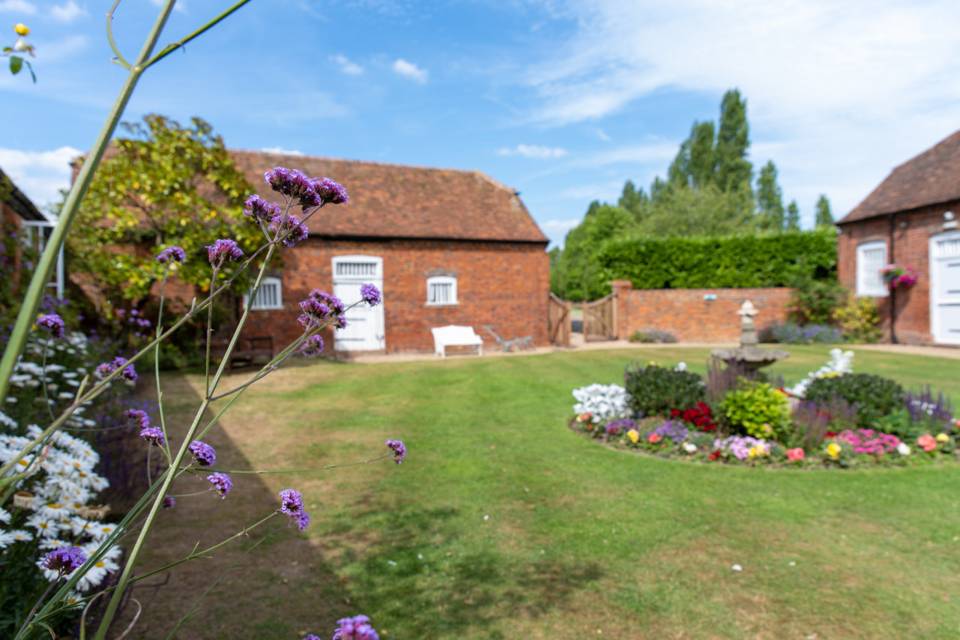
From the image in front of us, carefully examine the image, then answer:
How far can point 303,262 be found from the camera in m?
16.9

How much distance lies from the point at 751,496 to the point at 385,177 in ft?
54.9

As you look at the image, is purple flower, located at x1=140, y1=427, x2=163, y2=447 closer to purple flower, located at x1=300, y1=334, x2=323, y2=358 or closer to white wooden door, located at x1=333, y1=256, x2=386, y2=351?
purple flower, located at x1=300, y1=334, x2=323, y2=358

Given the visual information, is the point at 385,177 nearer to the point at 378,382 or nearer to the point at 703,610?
the point at 378,382

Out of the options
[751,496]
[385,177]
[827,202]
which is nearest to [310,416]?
[751,496]

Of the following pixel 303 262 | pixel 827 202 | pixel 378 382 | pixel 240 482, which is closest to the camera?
pixel 240 482

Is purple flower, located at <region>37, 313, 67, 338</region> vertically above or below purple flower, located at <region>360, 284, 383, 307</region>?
below

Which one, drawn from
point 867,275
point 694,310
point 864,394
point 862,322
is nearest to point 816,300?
point 862,322

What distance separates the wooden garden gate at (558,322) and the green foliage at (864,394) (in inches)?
479

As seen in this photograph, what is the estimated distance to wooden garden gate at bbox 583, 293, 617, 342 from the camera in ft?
72.2

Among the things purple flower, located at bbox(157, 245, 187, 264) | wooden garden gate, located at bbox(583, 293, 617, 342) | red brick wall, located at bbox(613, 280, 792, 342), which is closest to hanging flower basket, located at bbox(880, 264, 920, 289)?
red brick wall, located at bbox(613, 280, 792, 342)

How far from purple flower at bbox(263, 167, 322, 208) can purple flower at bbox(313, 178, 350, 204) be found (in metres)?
0.02

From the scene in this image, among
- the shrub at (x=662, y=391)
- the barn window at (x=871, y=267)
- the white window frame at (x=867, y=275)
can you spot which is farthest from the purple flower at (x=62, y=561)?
the barn window at (x=871, y=267)

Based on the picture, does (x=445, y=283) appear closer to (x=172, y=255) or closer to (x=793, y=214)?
(x=172, y=255)

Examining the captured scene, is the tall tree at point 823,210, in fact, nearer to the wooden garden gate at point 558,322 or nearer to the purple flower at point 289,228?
the wooden garden gate at point 558,322
